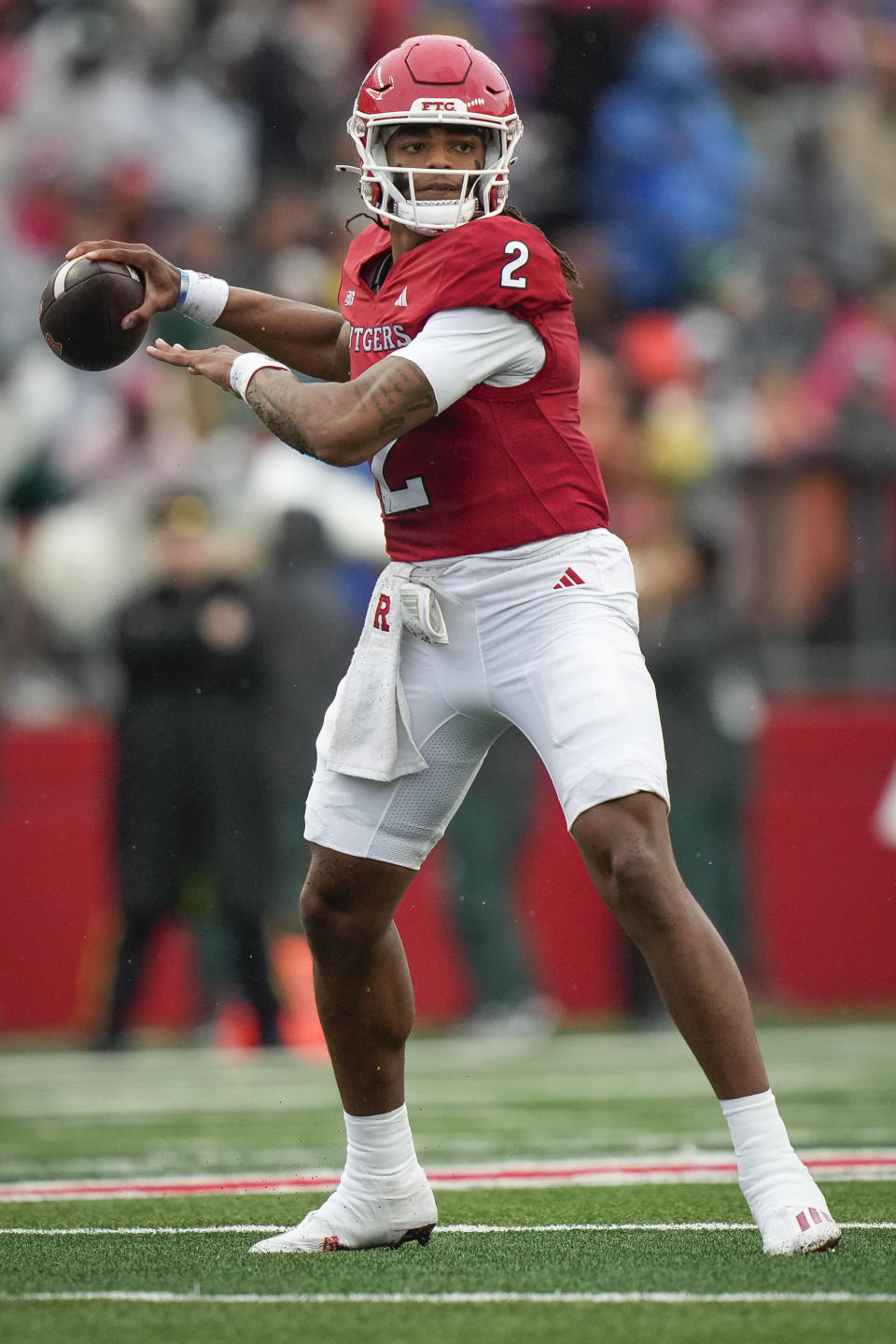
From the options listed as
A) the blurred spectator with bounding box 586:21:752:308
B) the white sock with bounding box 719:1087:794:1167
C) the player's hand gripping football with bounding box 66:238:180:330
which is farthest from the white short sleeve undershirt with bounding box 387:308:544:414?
the blurred spectator with bounding box 586:21:752:308

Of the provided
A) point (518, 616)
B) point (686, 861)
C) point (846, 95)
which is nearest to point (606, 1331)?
point (518, 616)

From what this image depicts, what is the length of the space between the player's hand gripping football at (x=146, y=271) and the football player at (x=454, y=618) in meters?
0.26

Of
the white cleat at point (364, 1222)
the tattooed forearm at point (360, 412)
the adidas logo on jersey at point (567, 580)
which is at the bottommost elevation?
the white cleat at point (364, 1222)

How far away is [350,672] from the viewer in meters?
3.99

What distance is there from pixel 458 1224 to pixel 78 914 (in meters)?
5.27

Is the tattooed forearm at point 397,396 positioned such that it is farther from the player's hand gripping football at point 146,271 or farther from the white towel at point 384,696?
the player's hand gripping football at point 146,271

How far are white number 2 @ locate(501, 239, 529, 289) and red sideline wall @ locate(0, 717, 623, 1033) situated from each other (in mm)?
5564

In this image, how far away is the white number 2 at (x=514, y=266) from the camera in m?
3.74

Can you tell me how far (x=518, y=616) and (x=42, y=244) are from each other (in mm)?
7449

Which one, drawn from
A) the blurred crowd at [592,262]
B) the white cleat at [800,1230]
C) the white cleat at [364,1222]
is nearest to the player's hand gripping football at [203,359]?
the white cleat at [364,1222]

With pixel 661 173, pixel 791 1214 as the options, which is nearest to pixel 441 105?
pixel 791 1214

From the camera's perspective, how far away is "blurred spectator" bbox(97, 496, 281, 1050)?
8.57 metres

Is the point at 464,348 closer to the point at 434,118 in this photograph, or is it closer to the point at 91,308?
the point at 434,118

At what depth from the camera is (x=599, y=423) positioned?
32.7 ft
